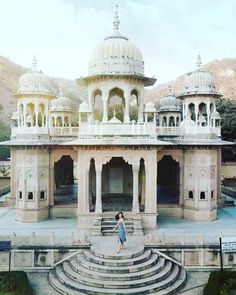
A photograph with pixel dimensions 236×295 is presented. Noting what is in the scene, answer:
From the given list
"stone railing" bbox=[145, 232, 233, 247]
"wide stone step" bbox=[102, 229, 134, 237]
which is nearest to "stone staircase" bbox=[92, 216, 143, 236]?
"wide stone step" bbox=[102, 229, 134, 237]

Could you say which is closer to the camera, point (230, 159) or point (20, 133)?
point (20, 133)

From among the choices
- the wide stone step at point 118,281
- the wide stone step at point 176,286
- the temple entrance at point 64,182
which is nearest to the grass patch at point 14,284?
the wide stone step at point 118,281

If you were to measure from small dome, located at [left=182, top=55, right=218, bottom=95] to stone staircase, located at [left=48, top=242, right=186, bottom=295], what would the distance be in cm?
1046

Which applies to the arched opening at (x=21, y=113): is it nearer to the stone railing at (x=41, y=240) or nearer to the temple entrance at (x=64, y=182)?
the temple entrance at (x=64, y=182)

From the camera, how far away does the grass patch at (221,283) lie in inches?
552

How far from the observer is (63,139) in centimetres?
2261

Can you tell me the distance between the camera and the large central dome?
2139cm

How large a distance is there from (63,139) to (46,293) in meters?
10.3

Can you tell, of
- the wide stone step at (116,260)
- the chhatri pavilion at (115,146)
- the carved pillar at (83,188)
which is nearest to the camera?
the wide stone step at (116,260)

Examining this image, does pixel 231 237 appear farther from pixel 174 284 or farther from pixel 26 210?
pixel 26 210

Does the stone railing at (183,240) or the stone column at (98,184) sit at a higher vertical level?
the stone column at (98,184)

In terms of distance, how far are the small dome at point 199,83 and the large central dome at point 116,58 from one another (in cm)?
304

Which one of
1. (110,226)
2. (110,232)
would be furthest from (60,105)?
(110,232)

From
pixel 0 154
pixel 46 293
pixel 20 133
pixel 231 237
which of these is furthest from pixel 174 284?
pixel 0 154
